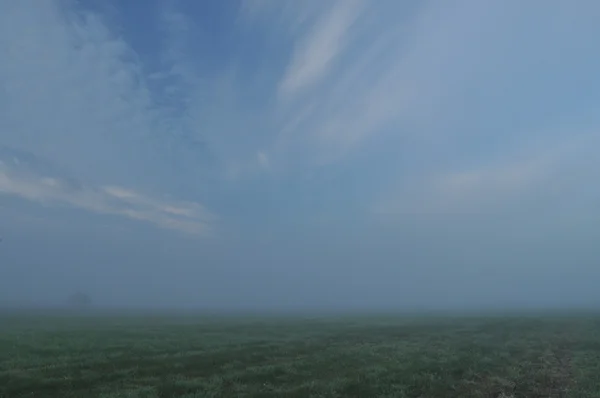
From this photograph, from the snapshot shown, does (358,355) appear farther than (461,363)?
Yes

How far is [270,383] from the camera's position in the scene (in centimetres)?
3030

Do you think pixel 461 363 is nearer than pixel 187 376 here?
No

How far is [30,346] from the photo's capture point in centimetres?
4569

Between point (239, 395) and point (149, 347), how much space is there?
23683mm

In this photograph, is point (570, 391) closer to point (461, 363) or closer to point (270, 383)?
point (461, 363)

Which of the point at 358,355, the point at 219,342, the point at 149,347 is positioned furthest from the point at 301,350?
the point at 149,347

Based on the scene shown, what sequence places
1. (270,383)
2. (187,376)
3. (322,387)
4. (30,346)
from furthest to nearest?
(30,346) → (187,376) → (270,383) → (322,387)

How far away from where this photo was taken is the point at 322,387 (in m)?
28.4

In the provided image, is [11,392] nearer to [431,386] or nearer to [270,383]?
[270,383]

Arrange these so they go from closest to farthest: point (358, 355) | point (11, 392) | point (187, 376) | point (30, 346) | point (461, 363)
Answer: point (11, 392)
point (187, 376)
point (461, 363)
point (358, 355)
point (30, 346)

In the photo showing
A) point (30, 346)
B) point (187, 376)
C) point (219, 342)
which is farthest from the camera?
point (219, 342)

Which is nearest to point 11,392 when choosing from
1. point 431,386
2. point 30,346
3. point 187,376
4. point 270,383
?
point 187,376

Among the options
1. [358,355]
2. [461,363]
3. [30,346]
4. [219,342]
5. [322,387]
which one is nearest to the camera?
[322,387]

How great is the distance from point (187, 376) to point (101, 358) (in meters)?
10.9
